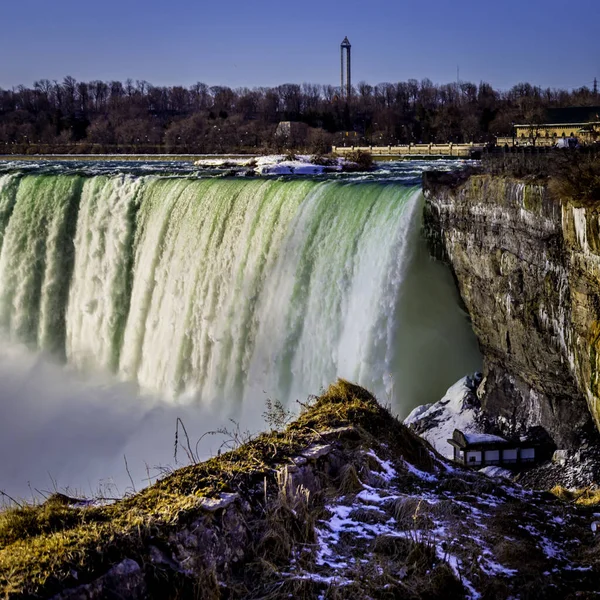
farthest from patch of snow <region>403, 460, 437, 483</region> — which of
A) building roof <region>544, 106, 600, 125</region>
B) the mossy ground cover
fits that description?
building roof <region>544, 106, 600, 125</region>

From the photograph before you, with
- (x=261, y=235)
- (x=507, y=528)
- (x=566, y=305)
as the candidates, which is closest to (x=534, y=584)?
(x=507, y=528)

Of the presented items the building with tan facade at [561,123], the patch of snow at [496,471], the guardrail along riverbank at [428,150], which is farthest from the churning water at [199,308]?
the guardrail along riverbank at [428,150]

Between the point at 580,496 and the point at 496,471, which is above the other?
the point at 580,496

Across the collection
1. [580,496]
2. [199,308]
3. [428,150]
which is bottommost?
[580,496]

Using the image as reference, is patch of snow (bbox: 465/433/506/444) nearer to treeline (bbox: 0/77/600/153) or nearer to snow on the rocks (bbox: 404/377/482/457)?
snow on the rocks (bbox: 404/377/482/457)

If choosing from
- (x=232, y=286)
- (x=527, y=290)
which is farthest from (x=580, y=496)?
(x=232, y=286)

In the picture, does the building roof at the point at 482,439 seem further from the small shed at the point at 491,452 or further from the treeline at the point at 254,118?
the treeline at the point at 254,118

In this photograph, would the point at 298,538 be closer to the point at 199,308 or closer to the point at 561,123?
the point at 199,308
